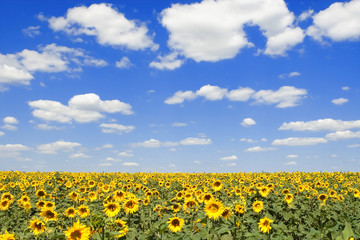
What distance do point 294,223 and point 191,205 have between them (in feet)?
12.3

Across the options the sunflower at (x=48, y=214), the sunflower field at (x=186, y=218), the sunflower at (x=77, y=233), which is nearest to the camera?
the sunflower at (x=77, y=233)

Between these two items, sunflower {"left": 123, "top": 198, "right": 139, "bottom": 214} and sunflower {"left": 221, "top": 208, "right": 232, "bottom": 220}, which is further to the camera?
sunflower {"left": 123, "top": 198, "right": 139, "bottom": 214}

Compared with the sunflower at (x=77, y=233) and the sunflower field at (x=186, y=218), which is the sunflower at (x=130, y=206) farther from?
the sunflower at (x=77, y=233)

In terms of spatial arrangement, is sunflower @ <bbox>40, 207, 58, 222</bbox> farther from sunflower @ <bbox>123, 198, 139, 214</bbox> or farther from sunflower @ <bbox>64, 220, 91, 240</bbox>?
sunflower @ <bbox>64, 220, 91, 240</bbox>

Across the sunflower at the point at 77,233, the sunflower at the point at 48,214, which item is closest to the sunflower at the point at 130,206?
the sunflower at the point at 48,214

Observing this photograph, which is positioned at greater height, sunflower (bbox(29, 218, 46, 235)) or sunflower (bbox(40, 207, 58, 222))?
sunflower (bbox(40, 207, 58, 222))

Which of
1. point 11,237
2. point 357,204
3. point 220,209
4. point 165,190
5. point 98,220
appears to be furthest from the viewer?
point 165,190

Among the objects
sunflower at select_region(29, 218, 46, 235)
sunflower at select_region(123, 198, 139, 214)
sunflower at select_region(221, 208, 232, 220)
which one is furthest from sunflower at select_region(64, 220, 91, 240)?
sunflower at select_region(221, 208, 232, 220)

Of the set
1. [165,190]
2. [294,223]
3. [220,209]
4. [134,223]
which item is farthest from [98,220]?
[165,190]

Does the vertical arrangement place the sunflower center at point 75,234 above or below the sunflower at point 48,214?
above

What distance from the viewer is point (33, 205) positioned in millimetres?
10344

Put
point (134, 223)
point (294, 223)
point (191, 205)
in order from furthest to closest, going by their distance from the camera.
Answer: point (294, 223), point (134, 223), point (191, 205)

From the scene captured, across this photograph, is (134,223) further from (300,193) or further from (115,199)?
(300,193)

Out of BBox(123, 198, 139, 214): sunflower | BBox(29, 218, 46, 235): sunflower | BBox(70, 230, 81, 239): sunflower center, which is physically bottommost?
BBox(29, 218, 46, 235): sunflower
